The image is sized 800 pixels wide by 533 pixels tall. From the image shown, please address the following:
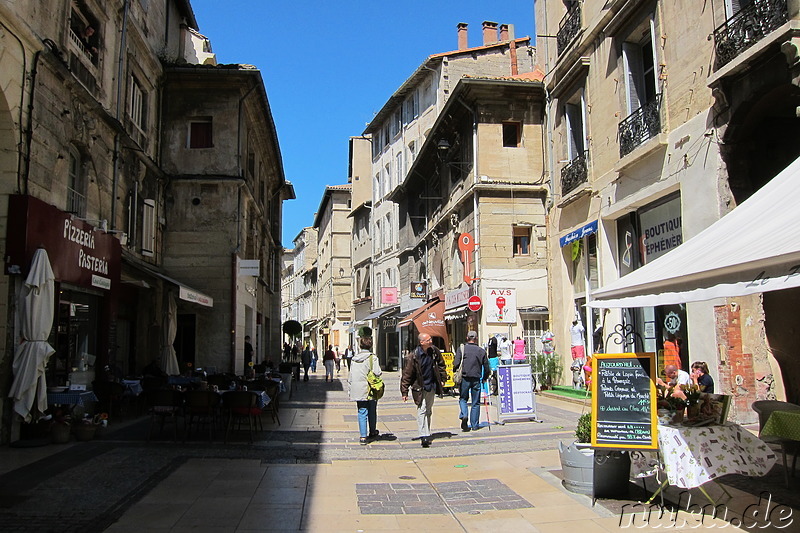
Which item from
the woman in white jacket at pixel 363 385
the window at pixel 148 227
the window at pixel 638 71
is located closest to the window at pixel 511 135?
the window at pixel 638 71

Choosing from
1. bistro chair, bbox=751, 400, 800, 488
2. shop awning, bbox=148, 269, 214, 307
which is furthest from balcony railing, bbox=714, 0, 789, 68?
shop awning, bbox=148, 269, 214, 307

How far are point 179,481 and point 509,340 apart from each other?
45.5 ft

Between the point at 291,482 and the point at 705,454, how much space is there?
172 inches

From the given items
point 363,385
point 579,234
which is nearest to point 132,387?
point 363,385

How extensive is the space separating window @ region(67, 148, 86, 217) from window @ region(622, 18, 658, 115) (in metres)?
11.7

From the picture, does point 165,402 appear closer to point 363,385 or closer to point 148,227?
point 363,385

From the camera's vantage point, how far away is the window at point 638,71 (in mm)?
13352

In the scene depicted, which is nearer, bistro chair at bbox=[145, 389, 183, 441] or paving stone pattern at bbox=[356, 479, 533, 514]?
paving stone pattern at bbox=[356, 479, 533, 514]

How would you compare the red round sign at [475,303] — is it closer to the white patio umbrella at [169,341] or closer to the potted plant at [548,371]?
the potted plant at [548,371]

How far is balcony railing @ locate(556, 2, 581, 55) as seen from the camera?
16250mm

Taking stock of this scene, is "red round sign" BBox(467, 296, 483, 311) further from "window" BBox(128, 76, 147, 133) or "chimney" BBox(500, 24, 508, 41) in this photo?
"chimney" BBox(500, 24, 508, 41)

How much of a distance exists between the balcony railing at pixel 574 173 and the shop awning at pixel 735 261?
30.7 feet

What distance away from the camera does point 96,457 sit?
8.30 m

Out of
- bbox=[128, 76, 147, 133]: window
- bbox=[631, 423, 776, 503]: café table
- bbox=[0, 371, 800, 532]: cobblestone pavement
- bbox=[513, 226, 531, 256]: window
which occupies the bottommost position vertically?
bbox=[0, 371, 800, 532]: cobblestone pavement
